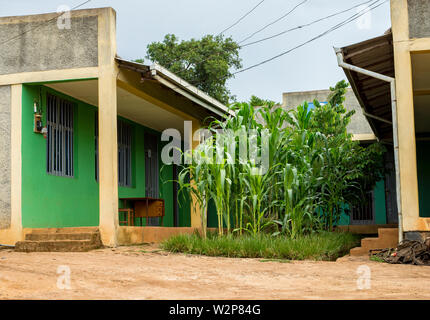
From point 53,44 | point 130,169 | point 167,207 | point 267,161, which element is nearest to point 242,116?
point 267,161

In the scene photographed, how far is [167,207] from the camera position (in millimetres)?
14453

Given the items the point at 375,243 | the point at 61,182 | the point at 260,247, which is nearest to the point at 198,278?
the point at 260,247

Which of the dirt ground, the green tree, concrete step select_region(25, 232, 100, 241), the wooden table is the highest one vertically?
the green tree

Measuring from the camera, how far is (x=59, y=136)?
10.0 meters

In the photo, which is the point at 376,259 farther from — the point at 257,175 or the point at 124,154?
the point at 124,154

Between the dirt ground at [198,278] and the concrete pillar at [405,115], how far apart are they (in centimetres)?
95

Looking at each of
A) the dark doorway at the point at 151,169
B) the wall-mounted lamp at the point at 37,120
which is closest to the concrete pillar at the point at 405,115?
the wall-mounted lamp at the point at 37,120

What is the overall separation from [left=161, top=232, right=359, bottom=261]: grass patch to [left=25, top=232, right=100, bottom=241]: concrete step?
3.85 ft

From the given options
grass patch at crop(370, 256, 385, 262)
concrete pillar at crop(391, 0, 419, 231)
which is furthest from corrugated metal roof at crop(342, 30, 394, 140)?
grass patch at crop(370, 256, 385, 262)

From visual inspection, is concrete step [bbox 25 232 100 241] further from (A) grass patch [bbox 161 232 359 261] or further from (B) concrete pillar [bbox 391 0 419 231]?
(B) concrete pillar [bbox 391 0 419 231]

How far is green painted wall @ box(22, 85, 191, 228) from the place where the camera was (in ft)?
29.5

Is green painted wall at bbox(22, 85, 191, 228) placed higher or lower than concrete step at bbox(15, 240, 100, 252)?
higher

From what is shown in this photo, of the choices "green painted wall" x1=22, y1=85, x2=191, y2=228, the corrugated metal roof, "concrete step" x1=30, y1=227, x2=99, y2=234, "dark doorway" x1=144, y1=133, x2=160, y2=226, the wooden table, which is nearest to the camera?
the corrugated metal roof

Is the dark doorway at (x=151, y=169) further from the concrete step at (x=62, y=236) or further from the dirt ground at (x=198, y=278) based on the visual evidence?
the dirt ground at (x=198, y=278)
